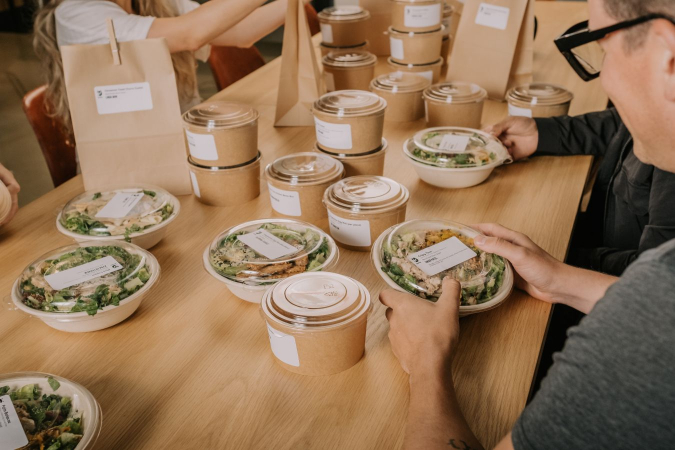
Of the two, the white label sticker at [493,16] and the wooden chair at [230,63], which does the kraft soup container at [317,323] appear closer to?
the white label sticker at [493,16]

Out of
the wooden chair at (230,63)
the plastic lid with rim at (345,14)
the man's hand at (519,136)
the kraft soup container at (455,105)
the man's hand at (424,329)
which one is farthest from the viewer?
the wooden chair at (230,63)

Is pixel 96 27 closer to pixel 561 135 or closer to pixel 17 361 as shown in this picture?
pixel 17 361

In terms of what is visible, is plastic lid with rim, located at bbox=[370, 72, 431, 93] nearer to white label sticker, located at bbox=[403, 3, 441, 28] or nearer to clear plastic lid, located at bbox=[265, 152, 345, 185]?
white label sticker, located at bbox=[403, 3, 441, 28]

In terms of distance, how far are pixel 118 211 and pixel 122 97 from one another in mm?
305

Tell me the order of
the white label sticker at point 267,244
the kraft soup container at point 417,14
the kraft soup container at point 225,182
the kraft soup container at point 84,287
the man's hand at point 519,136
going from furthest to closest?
the kraft soup container at point 417,14 → the man's hand at point 519,136 → the kraft soup container at point 225,182 → the white label sticker at point 267,244 → the kraft soup container at point 84,287

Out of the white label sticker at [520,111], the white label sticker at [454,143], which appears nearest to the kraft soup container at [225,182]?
the white label sticker at [454,143]

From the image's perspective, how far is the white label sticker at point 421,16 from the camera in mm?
2277

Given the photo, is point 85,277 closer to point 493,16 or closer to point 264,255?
point 264,255

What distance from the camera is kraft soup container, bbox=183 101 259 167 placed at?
1512mm

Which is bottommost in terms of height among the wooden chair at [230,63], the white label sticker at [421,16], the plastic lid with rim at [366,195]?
the wooden chair at [230,63]

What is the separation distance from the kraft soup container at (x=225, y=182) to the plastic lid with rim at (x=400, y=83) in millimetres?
716

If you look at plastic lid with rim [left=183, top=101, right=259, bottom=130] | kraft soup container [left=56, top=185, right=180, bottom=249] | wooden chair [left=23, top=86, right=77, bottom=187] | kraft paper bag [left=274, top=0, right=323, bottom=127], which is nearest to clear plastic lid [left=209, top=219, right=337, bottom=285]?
kraft soup container [left=56, top=185, right=180, bottom=249]

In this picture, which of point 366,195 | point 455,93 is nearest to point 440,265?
point 366,195

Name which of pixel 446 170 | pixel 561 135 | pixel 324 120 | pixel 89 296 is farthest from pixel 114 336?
pixel 561 135
